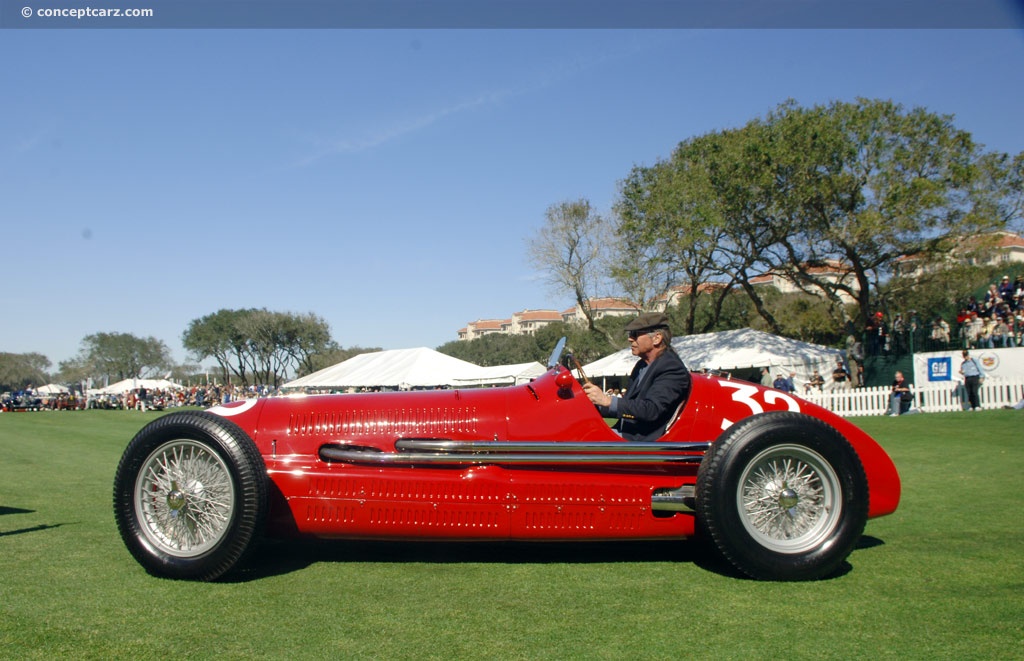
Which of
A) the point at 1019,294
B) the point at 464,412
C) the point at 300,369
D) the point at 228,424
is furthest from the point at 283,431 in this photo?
the point at 300,369

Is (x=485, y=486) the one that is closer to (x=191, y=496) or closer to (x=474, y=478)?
(x=474, y=478)

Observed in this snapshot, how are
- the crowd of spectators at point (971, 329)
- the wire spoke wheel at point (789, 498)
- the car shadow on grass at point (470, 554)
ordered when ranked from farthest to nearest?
the crowd of spectators at point (971, 329) < the car shadow on grass at point (470, 554) < the wire spoke wheel at point (789, 498)

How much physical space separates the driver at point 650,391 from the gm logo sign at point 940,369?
21.7 meters

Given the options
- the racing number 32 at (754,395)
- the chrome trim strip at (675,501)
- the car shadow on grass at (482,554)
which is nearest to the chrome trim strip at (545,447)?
the chrome trim strip at (675,501)

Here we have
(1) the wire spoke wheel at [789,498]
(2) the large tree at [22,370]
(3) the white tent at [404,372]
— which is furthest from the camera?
(2) the large tree at [22,370]

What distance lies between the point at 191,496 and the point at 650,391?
2.98 meters

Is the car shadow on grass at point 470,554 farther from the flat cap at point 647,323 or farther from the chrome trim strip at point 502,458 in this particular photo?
the flat cap at point 647,323

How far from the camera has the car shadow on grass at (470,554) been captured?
4824 mm

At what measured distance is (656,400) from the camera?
5.10 m

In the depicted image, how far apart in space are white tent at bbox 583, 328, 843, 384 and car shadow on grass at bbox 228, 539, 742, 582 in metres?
25.5

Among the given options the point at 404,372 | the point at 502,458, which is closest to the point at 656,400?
the point at 502,458

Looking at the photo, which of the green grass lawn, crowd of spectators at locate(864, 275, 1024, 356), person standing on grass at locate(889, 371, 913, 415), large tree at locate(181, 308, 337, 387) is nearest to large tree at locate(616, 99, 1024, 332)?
crowd of spectators at locate(864, 275, 1024, 356)

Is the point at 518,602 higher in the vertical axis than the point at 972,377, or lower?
lower

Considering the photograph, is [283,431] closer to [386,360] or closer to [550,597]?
[550,597]
